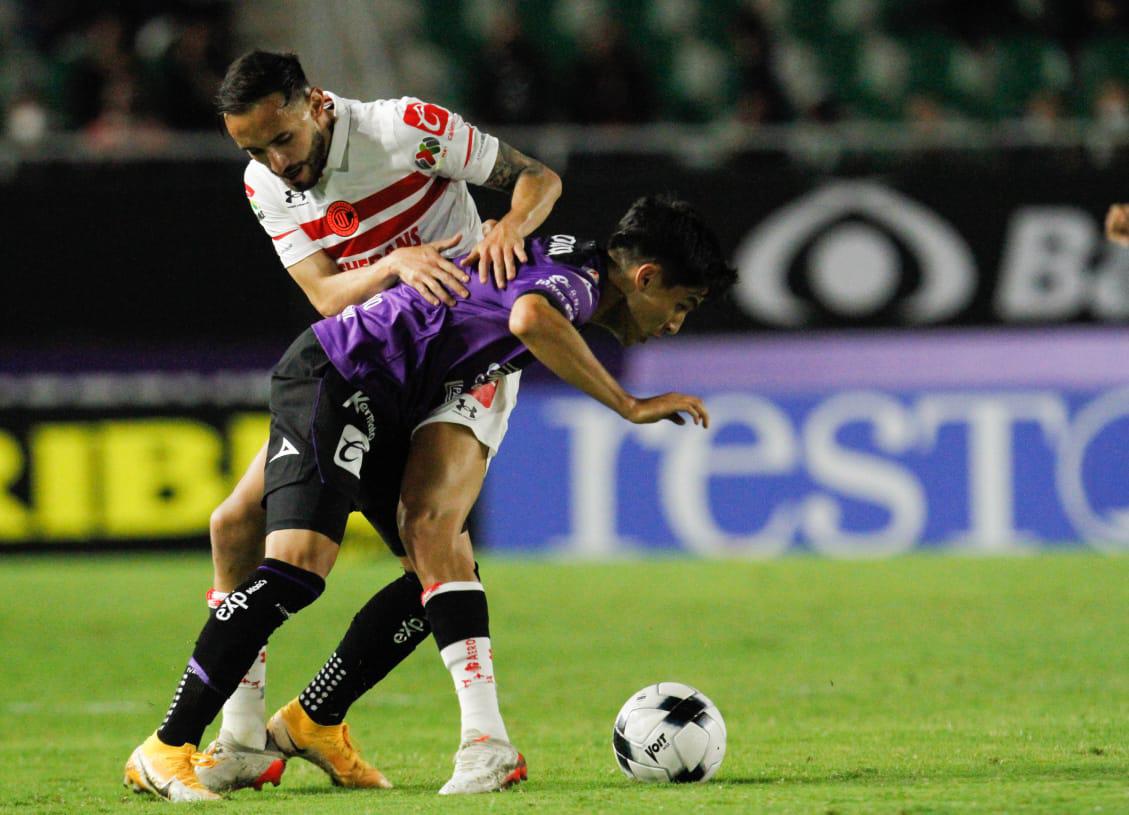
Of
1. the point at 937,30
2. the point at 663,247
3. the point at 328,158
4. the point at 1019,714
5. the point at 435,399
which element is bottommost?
the point at 1019,714

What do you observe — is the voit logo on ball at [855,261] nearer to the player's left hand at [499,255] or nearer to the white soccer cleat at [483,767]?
the player's left hand at [499,255]

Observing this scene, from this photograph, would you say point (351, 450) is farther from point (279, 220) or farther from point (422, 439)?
point (279, 220)

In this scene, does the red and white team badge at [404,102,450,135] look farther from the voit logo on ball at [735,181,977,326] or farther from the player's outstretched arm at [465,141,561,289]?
the voit logo on ball at [735,181,977,326]

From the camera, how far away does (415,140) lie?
5.71 meters

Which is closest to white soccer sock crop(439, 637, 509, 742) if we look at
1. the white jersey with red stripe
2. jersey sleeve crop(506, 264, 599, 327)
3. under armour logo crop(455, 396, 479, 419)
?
under armour logo crop(455, 396, 479, 419)

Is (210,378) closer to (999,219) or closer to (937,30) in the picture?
(999,219)

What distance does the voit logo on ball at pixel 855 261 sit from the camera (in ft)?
41.1

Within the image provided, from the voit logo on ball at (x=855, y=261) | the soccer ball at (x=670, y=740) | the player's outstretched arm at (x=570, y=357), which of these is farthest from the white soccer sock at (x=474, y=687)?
the voit logo on ball at (x=855, y=261)

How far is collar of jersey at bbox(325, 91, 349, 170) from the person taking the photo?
563 centimetres

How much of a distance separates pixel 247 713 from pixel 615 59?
342 inches

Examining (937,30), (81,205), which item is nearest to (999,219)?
(937,30)

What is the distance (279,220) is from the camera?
5828 mm

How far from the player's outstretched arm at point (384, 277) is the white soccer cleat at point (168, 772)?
144 centimetres

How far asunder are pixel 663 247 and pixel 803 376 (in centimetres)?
737
